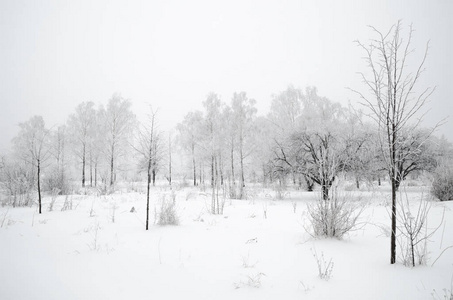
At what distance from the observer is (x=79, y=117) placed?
73.9 feet

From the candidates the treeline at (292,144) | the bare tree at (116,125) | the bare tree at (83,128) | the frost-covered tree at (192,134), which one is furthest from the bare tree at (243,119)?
the bare tree at (83,128)

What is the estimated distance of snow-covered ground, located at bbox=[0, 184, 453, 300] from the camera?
225cm

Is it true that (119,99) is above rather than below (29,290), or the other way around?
above

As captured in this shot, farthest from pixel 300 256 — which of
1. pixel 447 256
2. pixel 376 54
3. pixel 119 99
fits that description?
pixel 119 99

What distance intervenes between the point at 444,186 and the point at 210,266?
1053 cm

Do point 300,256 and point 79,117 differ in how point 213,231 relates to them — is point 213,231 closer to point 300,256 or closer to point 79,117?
point 300,256

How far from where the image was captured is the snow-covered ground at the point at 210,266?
2248 millimetres

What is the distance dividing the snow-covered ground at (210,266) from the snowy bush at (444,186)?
5587 millimetres

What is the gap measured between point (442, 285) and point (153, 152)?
5.17 metres

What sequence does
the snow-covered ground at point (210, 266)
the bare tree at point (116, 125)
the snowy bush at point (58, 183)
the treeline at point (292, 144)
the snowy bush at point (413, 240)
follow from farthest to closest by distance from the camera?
the bare tree at point (116, 125) < the snowy bush at point (58, 183) < the treeline at point (292, 144) < the snowy bush at point (413, 240) < the snow-covered ground at point (210, 266)

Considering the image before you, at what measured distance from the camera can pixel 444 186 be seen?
28.6ft

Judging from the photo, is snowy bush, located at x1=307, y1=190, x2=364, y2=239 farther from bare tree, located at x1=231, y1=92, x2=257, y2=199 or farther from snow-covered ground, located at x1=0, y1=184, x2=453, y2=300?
bare tree, located at x1=231, y1=92, x2=257, y2=199

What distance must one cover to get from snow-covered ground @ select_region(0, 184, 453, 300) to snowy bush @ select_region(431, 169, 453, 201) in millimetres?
5587

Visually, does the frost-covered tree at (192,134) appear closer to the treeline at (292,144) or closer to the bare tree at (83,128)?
the treeline at (292,144)
